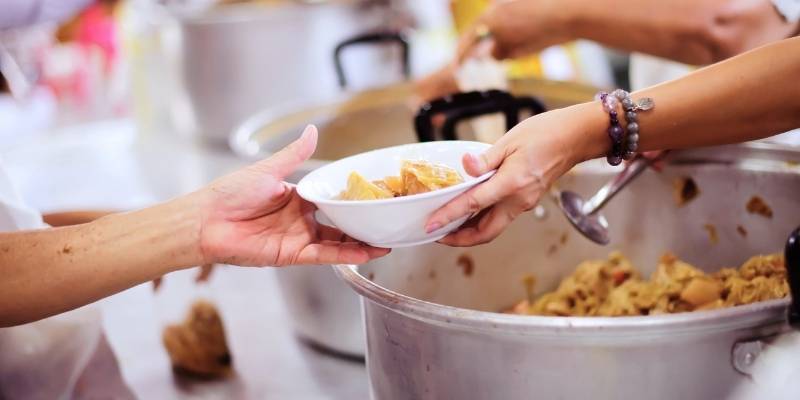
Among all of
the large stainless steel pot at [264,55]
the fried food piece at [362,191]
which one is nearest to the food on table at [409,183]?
the fried food piece at [362,191]

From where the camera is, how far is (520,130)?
0.84 m

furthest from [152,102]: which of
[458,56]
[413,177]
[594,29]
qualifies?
[413,177]

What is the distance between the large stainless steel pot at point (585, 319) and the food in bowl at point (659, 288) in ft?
0.16

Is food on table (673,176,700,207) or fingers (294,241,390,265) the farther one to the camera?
food on table (673,176,700,207)

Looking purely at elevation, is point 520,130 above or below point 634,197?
above

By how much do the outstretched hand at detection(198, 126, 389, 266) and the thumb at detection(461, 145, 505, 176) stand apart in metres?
0.15

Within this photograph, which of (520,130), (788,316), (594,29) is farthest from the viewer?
(594,29)

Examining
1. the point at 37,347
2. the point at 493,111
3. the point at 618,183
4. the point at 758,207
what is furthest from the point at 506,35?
the point at 37,347

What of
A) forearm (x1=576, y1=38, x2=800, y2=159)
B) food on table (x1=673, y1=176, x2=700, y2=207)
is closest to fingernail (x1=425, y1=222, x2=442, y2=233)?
forearm (x1=576, y1=38, x2=800, y2=159)

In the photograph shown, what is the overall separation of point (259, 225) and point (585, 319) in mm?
395

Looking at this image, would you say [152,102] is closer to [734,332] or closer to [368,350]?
[368,350]

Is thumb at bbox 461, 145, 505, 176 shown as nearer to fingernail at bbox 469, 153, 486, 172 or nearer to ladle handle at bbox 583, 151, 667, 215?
fingernail at bbox 469, 153, 486, 172

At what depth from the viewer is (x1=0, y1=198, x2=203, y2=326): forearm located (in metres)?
0.90

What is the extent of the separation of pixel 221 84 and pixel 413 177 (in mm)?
1521
